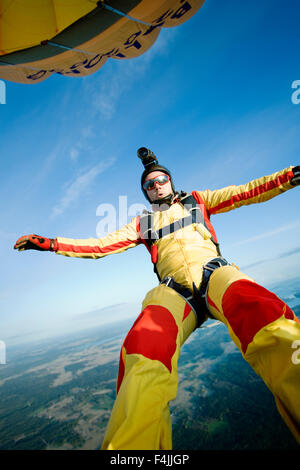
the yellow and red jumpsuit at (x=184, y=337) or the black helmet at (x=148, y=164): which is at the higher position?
the black helmet at (x=148, y=164)

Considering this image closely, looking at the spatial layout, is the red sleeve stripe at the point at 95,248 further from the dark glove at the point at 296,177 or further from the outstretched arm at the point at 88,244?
the dark glove at the point at 296,177

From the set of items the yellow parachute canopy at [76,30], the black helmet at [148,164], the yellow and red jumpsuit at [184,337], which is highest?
the yellow parachute canopy at [76,30]

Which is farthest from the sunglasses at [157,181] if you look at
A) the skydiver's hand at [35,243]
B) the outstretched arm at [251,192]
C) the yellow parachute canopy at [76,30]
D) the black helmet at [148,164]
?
the yellow parachute canopy at [76,30]

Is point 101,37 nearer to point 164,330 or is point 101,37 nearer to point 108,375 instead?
point 164,330

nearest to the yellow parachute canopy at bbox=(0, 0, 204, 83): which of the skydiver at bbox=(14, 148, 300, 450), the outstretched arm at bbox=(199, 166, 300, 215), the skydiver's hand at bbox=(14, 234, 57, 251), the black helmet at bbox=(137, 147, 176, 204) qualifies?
the black helmet at bbox=(137, 147, 176, 204)

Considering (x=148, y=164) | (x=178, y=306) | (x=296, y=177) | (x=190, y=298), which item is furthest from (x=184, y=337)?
(x=148, y=164)

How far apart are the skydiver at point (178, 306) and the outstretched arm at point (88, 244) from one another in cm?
1

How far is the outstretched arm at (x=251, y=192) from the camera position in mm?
2602

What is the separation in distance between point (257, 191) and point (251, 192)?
0.08 m

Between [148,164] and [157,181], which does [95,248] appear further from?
[148,164]

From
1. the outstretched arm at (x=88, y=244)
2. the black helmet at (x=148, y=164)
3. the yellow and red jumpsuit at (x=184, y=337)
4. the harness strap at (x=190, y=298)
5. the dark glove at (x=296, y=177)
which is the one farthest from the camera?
the black helmet at (x=148, y=164)

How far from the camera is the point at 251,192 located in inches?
111

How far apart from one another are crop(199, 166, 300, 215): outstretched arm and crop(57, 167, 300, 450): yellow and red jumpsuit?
13 millimetres
